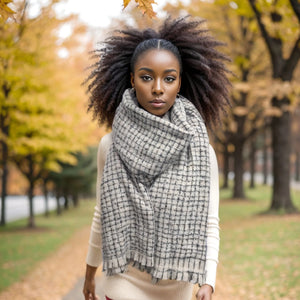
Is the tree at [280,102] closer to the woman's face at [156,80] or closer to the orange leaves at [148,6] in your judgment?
the orange leaves at [148,6]

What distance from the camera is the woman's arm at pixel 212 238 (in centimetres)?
198

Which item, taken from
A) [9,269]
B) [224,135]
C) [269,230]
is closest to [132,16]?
[224,135]

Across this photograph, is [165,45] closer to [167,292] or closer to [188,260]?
[188,260]

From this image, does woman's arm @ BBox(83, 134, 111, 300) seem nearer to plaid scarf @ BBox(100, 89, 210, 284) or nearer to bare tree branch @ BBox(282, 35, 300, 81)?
plaid scarf @ BBox(100, 89, 210, 284)

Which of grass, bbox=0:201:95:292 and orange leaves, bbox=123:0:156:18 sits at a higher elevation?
orange leaves, bbox=123:0:156:18

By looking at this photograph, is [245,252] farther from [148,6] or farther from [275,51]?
[148,6]

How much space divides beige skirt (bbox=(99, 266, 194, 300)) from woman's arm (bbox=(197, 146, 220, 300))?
197 mm

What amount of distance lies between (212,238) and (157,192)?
366mm

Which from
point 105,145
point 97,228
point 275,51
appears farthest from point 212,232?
point 275,51

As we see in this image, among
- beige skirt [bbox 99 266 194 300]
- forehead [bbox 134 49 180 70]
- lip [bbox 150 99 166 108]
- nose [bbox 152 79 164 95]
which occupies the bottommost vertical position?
beige skirt [bbox 99 266 194 300]

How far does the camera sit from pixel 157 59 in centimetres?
216

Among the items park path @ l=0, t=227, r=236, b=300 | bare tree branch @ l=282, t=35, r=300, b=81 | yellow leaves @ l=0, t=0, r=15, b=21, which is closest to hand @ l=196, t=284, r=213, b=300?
yellow leaves @ l=0, t=0, r=15, b=21

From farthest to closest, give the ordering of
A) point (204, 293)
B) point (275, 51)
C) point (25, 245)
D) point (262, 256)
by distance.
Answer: point (275, 51) → point (25, 245) → point (262, 256) → point (204, 293)

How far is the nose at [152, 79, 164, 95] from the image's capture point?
214 cm
